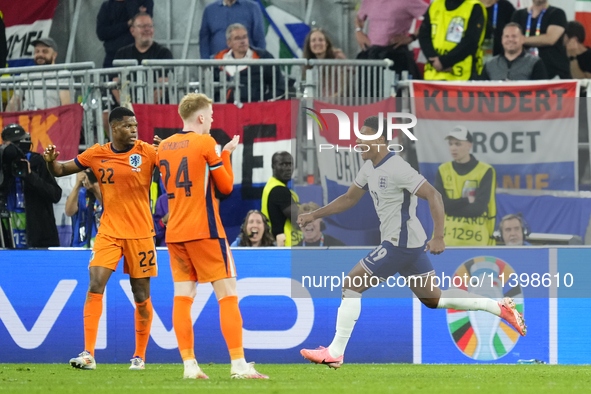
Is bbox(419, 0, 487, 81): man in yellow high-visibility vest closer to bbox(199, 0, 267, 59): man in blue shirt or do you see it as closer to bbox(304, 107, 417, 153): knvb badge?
bbox(304, 107, 417, 153): knvb badge

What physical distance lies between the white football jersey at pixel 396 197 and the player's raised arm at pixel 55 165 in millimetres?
2666

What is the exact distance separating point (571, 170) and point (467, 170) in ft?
3.72

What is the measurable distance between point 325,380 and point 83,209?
172 inches

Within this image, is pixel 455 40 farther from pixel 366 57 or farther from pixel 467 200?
pixel 467 200

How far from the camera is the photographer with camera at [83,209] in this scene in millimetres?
9508

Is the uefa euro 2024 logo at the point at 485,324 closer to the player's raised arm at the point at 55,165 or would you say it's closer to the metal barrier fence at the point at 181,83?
the metal barrier fence at the point at 181,83

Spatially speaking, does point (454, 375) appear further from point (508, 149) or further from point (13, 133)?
point (13, 133)

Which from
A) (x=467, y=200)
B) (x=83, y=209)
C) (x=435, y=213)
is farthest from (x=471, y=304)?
(x=83, y=209)

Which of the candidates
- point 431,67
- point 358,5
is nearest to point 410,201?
point 431,67

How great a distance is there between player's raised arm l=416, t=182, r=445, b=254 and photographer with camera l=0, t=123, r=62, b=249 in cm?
416

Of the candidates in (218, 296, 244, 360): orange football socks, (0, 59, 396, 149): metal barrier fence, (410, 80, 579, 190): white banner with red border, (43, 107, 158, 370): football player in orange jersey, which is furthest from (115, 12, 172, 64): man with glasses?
(218, 296, 244, 360): orange football socks

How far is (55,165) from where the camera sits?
7.14 meters

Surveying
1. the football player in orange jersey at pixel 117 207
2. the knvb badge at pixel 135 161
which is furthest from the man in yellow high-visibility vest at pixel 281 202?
the knvb badge at pixel 135 161

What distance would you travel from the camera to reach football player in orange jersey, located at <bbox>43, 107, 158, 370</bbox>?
A: 7246mm
